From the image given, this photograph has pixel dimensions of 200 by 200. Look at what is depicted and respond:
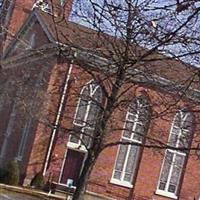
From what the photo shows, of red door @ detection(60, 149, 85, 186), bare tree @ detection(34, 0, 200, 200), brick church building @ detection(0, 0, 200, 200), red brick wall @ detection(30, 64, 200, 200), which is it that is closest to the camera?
bare tree @ detection(34, 0, 200, 200)

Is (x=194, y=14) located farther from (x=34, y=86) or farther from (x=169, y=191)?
(x=169, y=191)

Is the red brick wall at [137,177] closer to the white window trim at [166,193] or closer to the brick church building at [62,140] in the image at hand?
the brick church building at [62,140]

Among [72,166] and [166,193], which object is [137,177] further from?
[72,166]

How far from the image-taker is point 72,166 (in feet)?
136

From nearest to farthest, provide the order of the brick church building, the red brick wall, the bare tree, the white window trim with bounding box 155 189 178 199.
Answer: the bare tree, the brick church building, the red brick wall, the white window trim with bounding box 155 189 178 199

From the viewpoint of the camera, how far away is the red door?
135ft

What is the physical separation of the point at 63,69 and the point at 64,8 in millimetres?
33312

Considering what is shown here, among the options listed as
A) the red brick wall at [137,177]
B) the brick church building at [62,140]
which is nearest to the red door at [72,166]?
the brick church building at [62,140]

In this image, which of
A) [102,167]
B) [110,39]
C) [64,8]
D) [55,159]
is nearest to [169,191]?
[102,167]

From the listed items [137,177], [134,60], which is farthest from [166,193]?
[134,60]

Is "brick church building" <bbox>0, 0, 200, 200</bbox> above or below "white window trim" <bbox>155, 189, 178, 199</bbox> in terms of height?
above

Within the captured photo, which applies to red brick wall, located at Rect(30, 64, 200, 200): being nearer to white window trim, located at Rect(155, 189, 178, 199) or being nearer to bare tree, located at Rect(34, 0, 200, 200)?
white window trim, located at Rect(155, 189, 178, 199)

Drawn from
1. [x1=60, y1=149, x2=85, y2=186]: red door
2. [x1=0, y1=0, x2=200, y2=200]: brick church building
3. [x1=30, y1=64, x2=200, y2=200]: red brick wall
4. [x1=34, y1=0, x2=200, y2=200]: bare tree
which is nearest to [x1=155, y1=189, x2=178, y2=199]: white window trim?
[x1=0, y1=0, x2=200, y2=200]: brick church building

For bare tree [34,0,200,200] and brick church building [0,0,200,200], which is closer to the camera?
bare tree [34,0,200,200]
